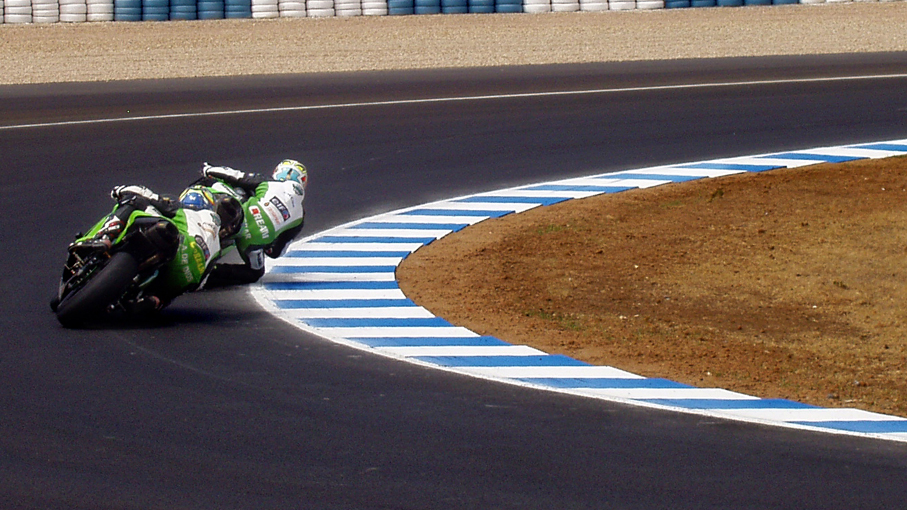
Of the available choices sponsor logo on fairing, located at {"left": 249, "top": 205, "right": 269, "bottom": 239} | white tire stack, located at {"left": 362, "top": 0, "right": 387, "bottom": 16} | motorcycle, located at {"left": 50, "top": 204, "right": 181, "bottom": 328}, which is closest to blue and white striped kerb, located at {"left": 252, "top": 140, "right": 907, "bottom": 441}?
sponsor logo on fairing, located at {"left": 249, "top": 205, "right": 269, "bottom": 239}

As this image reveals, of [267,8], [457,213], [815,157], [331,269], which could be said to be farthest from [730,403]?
[267,8]

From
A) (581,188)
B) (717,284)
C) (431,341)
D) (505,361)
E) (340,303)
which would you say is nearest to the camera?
(505,361)

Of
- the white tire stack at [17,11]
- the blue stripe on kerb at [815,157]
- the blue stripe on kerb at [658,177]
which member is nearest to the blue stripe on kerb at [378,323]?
the blue stripe on kerb at [658,177]

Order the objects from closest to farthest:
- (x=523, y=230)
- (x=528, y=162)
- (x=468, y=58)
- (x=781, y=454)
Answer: (x=781, y=454) → (x=523, y=230) → (x=528, y=162) → (x=468, y=58)

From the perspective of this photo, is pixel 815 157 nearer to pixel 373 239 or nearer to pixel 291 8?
pixel 373 239

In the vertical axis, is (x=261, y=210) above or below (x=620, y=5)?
above

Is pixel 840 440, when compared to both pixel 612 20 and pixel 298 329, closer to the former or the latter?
pixel 298 329

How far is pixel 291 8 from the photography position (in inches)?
1361

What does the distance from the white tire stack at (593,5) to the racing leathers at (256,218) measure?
82.6ft

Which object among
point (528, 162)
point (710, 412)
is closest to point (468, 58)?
point (528, 162)

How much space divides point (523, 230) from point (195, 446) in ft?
22.9

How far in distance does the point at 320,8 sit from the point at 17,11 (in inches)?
307

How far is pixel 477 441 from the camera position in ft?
23.7

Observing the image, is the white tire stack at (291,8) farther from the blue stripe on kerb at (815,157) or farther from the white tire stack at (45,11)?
the blue stripe on kerb at (815,157)
